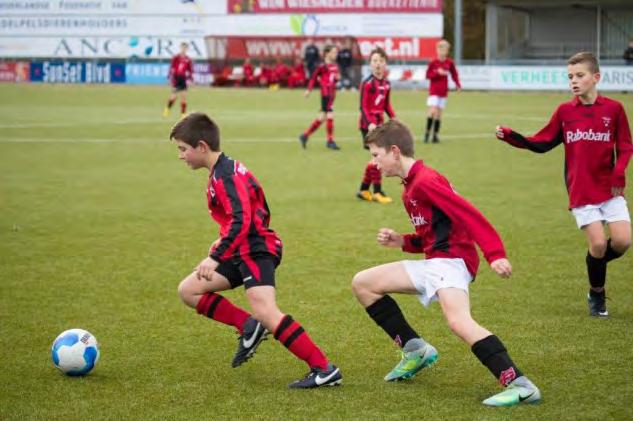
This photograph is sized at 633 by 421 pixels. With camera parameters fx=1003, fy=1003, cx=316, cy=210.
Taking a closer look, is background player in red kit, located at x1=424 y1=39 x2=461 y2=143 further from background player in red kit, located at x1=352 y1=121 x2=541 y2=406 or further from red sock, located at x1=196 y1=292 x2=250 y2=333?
background player in red kit, located at x1=352 y1=121 x2=541 y2=406

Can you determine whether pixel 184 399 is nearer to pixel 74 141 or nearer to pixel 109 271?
pixel 109 271

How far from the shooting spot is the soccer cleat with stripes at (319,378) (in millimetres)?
5801

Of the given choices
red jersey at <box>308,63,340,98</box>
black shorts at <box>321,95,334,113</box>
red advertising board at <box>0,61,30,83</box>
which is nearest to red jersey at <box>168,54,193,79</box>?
red jersey at <box>308,63,340,98</box>

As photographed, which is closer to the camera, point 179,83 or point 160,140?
point 160,140

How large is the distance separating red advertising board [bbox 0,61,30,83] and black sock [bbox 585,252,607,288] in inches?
1982

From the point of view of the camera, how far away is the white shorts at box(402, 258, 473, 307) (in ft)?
18.3

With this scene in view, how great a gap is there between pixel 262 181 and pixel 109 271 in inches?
269

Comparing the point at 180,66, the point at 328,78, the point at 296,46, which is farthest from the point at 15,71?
the point at 328,78

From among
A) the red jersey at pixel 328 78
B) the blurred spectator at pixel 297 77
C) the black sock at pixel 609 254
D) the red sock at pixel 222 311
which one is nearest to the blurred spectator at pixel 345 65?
the blurred spectator at pixel 297 77

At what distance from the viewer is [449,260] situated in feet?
18.4

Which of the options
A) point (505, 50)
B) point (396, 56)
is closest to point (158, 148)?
point (396, 56)

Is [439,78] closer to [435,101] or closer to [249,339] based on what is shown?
[435,101]

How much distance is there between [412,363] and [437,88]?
17.2 metres

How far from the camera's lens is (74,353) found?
607 centimetres
